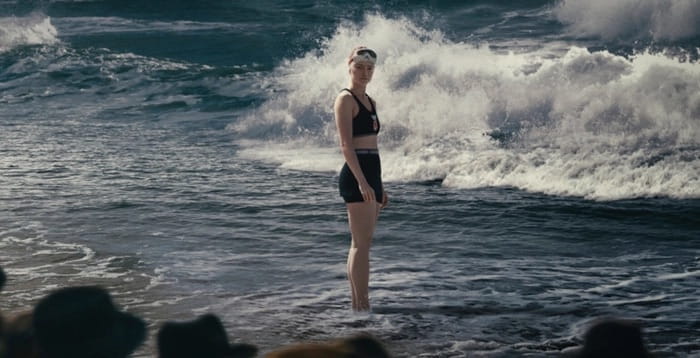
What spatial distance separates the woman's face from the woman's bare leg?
68cm

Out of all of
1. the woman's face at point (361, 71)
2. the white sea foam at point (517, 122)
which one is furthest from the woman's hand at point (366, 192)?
the white sea foam at point (517, 122)

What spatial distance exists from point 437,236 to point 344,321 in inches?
97.9

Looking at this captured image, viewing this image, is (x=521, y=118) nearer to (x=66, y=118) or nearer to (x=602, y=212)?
(x=602, y=212)

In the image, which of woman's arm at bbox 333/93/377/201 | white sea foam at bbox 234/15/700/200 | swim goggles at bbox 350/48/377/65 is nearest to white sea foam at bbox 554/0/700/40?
white sea foam at bbox 234/15/700/200

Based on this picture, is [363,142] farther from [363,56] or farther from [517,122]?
[517,122]

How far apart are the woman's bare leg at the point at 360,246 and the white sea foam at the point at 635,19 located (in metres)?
17.2

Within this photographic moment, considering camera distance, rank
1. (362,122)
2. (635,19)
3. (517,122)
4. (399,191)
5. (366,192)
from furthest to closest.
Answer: (635,19)
(517,122)
(399,191)
(362,122)
(366,192)

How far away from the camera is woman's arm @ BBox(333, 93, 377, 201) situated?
5508mm

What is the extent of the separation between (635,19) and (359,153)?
18.7 metres

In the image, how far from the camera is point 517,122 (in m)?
14.2

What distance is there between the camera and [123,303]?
20.3 feet

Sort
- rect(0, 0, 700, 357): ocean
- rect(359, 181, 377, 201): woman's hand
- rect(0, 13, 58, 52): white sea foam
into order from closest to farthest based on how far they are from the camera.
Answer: rect(359, 181, 377, 201): woman's hand
rect(0, 0, 700, 357): ocean
rect(0, 13, 58, 52): white sea foam

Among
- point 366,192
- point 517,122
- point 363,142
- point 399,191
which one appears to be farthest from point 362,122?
point 517,122

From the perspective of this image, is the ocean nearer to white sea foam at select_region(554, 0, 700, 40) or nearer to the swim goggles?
white sea foam at select_region(554, 0, 700, 40)
